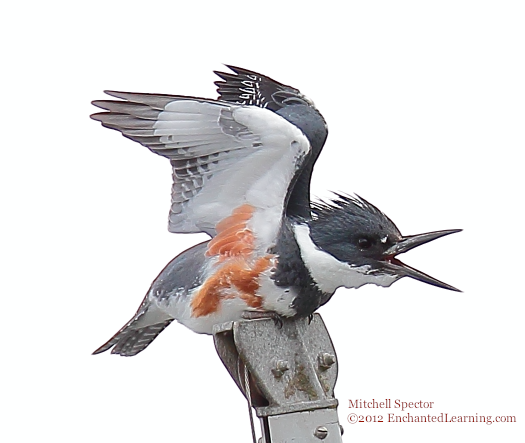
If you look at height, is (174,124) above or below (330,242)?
above

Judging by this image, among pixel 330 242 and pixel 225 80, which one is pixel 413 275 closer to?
pixel 330 242

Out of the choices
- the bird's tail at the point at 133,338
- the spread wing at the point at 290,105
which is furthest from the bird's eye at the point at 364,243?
the bird's tail at the point at 133,338

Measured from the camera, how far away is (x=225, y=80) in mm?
2541

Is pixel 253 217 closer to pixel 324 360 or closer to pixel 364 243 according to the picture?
pixel 364 243

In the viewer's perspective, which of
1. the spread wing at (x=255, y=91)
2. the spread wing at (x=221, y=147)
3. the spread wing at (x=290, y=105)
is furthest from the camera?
the spread wing at (x=255, y=91)

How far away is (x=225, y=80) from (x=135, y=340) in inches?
26.4

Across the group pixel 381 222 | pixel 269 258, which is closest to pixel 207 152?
pixel 269 258

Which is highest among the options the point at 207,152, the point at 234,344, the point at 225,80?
the point at 225,80

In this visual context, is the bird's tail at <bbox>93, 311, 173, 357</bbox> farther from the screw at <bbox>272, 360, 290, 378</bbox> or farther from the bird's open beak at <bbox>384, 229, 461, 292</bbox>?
the bird's open beak at <bbox>384, 229, 461, 292</bbox>

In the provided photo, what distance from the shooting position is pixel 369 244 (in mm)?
2209

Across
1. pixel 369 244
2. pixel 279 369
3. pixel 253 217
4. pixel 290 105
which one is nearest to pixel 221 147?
pixel 253 217

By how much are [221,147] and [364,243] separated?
367 mm

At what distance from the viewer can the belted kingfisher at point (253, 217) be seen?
2168 millimetres

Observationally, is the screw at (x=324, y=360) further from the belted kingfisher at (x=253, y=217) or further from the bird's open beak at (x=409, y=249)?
the bird's open beak at (x=409, y=249)
